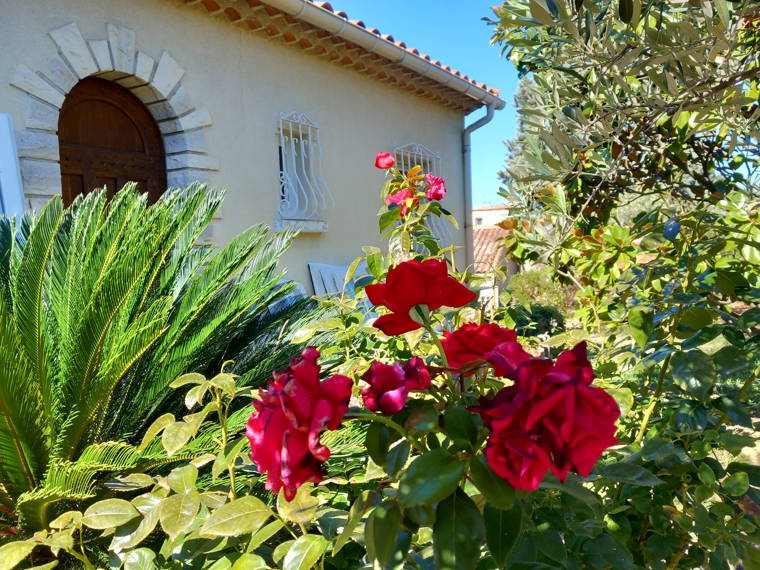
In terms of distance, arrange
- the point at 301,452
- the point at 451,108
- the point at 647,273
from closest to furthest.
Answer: the point at 301,452 < the point at 647,273 < the point at 451,108

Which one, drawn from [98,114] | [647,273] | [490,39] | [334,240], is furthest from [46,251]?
[334,240]

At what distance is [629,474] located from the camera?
0.81 m

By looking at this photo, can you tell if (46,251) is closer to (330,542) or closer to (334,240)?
(330,542)

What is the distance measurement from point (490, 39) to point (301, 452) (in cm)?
317

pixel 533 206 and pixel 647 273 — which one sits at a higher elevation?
pixel 533 206

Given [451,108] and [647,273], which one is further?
[451,108]

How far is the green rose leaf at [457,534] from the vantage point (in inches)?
24.6

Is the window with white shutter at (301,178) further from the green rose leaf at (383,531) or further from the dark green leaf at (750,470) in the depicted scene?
the green rose leaf at (383,531)

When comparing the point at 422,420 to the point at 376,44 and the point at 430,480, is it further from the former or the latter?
the point at 376,44

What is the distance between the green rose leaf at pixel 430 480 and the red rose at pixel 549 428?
0.16ft

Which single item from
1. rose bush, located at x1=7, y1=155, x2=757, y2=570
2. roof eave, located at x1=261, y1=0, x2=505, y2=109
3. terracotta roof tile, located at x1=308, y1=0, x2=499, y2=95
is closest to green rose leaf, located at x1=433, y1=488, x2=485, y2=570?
rose bush, located at x1=7, y1=155, x2=757, y2=570

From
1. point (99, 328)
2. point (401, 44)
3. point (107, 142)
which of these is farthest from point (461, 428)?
point (401, 44)

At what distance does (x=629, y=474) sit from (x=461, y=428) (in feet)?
1.03

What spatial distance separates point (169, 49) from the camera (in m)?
4.15
